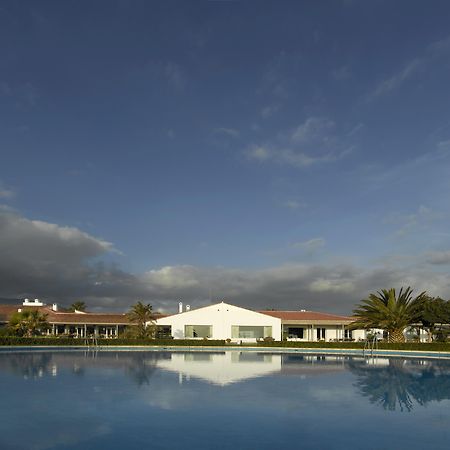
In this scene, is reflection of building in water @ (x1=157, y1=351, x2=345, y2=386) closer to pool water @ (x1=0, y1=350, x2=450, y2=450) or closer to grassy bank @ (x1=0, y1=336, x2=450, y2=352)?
pool water @ (x1=0, y1=350, x2=450, y2=450)

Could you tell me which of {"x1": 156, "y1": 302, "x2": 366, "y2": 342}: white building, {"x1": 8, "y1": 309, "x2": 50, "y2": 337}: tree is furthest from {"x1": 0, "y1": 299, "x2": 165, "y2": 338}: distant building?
{"x1": 156, "y1": 302, "x2": 366, "y2": 342}: white building

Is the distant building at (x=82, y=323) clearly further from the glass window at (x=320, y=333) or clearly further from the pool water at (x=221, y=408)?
the pool water at (x=221, y=408)

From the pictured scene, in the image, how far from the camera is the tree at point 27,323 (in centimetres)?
5591

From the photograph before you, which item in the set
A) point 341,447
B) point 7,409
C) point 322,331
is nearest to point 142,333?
point 322,331

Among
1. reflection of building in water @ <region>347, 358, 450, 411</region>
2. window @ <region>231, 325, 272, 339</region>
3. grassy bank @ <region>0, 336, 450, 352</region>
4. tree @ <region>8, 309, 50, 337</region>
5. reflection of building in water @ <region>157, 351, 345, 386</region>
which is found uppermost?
tree @ <region>8, 309, 50, 337</region>

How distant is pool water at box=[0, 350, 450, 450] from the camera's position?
48.8 ft

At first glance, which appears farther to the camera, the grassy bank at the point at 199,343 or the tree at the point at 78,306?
the tree at the point at 78,306

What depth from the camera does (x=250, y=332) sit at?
199 ft

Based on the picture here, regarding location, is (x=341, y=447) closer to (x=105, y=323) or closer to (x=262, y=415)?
(x=262, y=415)

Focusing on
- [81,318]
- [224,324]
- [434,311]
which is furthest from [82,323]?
[434,311]

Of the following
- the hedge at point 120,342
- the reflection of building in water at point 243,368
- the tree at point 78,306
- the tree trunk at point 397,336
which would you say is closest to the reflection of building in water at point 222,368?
the reflection of building in water at point 243,368

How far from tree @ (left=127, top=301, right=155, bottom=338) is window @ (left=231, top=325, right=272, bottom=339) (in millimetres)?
9616

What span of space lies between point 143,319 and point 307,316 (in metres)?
20.3

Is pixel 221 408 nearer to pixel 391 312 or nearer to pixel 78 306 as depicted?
pixel 391 312
